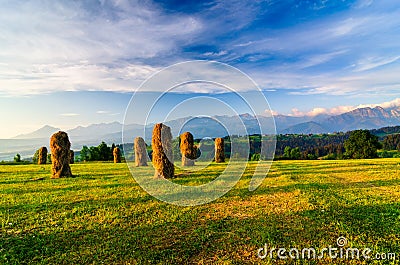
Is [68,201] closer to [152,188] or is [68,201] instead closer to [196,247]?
[152,188]

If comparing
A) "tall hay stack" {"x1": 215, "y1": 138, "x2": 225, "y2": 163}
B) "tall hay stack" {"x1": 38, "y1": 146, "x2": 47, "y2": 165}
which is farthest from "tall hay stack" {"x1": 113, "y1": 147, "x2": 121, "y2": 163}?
"tall hay stack" {"x1": 215, "y1": 138, "x2": 225, "y2": 163}

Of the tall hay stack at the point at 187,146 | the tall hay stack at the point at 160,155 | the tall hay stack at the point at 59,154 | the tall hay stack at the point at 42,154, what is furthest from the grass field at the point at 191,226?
the tall hay stack at the point at 42,154

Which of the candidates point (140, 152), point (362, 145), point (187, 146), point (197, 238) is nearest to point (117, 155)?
point (140, 152)

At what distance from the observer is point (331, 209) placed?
8.40 m

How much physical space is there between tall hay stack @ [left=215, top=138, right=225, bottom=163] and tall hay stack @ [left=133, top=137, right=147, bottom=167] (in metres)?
8.64

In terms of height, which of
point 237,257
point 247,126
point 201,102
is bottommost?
point 237,257

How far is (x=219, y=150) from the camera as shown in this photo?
30.4 metres

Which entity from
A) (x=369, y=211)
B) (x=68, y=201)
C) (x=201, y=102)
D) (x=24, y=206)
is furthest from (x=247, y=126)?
(x=24, y=206)

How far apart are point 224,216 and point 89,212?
14.1 feet

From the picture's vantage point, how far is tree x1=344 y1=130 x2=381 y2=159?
47688 millimetres

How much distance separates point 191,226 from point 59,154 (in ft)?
44.4

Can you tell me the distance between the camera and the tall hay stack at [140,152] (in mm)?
24891

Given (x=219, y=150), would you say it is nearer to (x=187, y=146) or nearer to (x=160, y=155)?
(x=187, y=146)

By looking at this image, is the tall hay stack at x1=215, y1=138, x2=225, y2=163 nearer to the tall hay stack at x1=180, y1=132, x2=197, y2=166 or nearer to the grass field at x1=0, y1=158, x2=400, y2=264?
the tall hay stack at x1=180, y1=132, x2=197, y2=166
